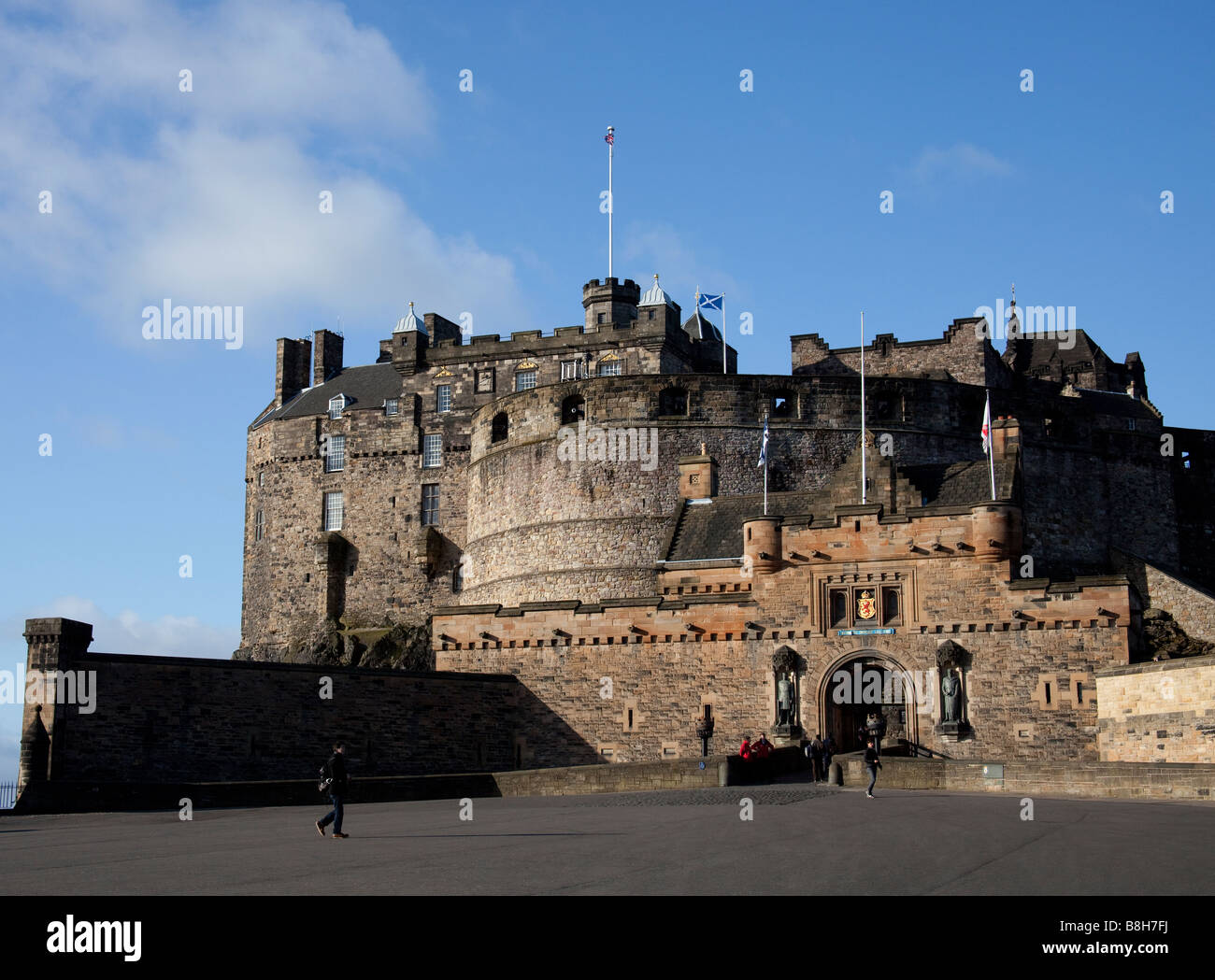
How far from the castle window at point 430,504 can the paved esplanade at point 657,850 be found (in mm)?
30103

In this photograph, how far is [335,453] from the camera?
5403 centimetres

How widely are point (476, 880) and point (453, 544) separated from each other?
39243 mm

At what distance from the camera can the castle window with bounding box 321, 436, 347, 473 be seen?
53.8m

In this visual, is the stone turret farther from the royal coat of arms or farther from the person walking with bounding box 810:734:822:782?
the person walking with bounding box 810:734:822:782

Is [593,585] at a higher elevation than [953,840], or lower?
higher

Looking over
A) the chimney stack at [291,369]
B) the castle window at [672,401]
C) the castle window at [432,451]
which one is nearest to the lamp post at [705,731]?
the castle window at [672,401]

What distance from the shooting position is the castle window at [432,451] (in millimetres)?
52031

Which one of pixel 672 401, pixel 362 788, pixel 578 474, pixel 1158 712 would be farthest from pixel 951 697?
pixel 578 474

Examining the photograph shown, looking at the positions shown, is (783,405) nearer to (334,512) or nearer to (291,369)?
(334,512)

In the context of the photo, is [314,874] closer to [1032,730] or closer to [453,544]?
[1032,730]

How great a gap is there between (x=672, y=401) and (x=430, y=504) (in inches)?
467

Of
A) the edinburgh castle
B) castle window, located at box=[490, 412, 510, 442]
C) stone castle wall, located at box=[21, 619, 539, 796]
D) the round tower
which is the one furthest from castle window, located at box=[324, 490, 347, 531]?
the round tower

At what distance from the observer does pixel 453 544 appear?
50.6 meters
